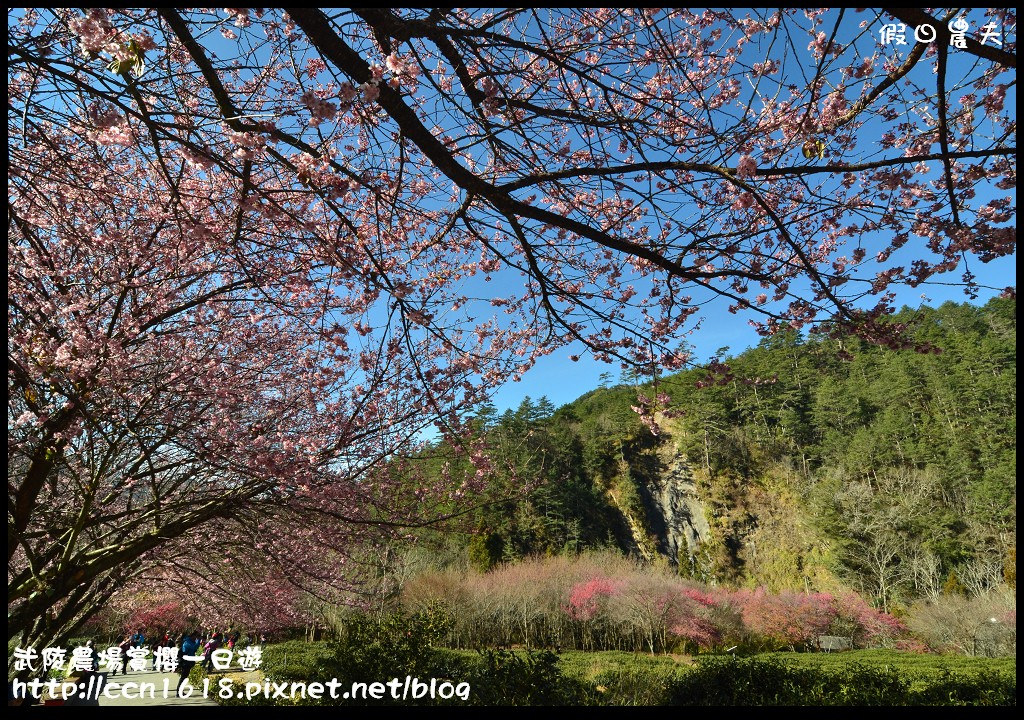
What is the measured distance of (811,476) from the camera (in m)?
32.6

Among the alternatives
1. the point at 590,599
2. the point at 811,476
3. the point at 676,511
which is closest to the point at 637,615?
the point at 590,599

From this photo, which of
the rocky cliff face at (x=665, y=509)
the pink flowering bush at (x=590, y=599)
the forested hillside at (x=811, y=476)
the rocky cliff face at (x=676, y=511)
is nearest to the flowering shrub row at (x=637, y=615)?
the pink flowering bush at (x=590, y=599)

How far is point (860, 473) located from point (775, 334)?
32.5 meters

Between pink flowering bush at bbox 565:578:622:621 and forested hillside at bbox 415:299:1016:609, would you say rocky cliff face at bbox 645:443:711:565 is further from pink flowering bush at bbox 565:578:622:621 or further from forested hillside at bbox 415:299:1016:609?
pink flowering bush at bbox 565:578:622:621

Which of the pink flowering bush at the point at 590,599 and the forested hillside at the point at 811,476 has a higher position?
the forested hillside at the point at 811,476

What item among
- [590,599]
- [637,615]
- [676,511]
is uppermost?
[676,511]

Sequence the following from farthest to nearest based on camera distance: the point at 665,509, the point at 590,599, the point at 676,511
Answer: the point at 665,509
the point at 676,511
the point at 590,599

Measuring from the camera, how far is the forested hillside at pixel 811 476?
23516mm

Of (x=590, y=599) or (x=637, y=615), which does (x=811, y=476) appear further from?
(x=590, y=599)

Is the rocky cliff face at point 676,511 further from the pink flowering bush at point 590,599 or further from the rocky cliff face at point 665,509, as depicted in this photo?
the pink flowering bush at point 590,599

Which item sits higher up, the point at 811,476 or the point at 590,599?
the point at 811,476

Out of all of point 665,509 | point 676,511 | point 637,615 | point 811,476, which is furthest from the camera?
point 665,509

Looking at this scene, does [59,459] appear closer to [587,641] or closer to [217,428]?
[217,428]

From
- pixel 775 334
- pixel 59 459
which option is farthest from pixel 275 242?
pixel 775 334
